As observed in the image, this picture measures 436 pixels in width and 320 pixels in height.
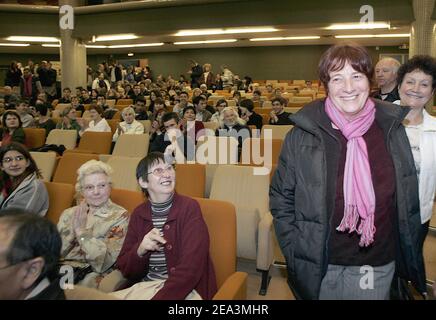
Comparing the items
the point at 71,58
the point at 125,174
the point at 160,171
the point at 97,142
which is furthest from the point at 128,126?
the point at 71,58

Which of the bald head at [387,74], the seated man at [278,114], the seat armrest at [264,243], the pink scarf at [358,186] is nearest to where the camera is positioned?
the pink scarf at [358,186]

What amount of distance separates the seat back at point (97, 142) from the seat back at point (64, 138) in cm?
13

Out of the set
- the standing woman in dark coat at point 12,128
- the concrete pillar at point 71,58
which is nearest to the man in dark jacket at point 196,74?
the concrete pillar at point 71,58

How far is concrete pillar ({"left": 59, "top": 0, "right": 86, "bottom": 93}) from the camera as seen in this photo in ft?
41.8

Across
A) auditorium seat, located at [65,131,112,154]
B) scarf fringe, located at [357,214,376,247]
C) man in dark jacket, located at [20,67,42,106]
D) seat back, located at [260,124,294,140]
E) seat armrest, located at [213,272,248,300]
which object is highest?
man in dark jacket, located at [20,67,42,106]

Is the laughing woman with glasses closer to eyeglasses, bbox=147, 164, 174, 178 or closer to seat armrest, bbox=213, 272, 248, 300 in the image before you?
eyeglasses, bbox=147, 164, 174, 178

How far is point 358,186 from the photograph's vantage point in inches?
60.3

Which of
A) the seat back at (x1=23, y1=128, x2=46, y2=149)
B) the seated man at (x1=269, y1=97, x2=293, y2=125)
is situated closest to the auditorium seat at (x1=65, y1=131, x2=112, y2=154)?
the seat back at (x1=23, y1=128, x2=46, y2=149)

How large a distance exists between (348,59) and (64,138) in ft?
16.6

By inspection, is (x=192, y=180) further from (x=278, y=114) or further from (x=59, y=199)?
(x=278, y=114)

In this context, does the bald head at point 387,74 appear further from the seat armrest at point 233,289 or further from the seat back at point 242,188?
the seat armrest at point 233,289

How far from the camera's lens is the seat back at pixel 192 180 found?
3590 mm

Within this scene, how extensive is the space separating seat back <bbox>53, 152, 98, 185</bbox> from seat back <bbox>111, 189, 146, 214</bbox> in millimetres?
1487
